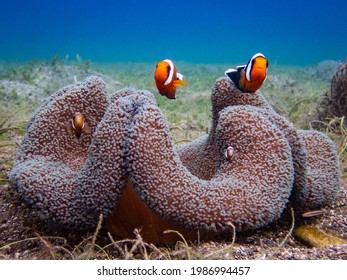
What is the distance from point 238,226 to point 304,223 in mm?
703

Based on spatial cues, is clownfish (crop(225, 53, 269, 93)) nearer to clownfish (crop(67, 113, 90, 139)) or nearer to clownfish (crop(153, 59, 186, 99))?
A: clownfish (crop(153, 59, 186, 99))

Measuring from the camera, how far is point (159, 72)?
2250 mm

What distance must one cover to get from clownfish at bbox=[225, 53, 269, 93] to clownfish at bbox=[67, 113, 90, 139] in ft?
3.21

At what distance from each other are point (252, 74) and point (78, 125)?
3.59ft

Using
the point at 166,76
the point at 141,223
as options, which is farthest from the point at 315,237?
the point at 166,76

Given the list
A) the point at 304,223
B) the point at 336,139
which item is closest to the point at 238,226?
the point at 304,223

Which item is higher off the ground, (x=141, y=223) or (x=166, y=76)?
(x=166, y=76)

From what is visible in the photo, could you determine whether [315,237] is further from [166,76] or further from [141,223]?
[166,76]

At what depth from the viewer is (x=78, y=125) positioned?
203 cm

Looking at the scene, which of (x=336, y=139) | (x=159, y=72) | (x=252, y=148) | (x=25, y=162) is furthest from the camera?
(x=336, y=139)

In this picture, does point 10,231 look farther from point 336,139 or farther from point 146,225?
point 336,139

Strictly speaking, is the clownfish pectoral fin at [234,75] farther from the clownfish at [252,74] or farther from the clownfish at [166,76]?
the clownfish at [166,76]

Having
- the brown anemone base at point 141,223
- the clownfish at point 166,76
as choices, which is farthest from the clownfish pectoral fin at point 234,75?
the brown anemone base at point 141,223

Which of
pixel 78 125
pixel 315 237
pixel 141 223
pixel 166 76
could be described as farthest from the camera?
pixel 166 76
